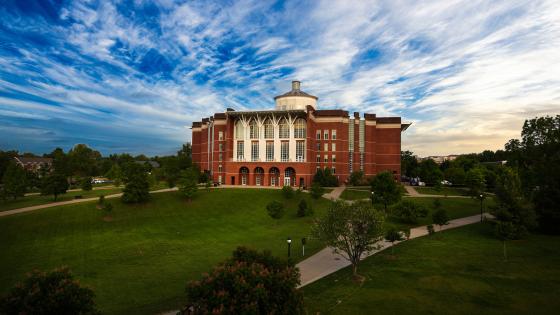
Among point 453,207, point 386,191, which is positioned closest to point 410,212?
point 386,191

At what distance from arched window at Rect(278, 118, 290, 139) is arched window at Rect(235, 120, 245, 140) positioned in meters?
8.11

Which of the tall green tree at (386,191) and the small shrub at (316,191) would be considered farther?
the small shrub at (316,191)

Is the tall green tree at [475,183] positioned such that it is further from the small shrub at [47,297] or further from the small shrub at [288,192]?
the small shrub at [47,297]

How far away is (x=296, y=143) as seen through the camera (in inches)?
2376

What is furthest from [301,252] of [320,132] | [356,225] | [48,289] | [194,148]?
[194,148]

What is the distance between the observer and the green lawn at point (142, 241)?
17.4 m

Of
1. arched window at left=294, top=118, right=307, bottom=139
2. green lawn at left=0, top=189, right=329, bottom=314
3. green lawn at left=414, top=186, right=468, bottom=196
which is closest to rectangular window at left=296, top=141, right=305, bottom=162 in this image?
arched window at left=294, top=118, right=307, bottom=139

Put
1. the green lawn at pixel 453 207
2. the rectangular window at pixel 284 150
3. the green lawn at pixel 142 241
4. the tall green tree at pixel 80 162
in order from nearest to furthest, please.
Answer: the green lawn at pixel 142 241
the green lawn at pixel 453 207
the rectangular window at pixel 284 150
the tall green tree at pixel 80 162

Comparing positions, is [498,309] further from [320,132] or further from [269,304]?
[320,132]

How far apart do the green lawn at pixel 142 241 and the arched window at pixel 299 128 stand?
738 inches

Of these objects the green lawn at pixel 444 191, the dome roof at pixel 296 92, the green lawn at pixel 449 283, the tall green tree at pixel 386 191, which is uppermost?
the dome roof at pixel 296 92

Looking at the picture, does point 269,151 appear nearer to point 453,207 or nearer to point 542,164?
point 453,207

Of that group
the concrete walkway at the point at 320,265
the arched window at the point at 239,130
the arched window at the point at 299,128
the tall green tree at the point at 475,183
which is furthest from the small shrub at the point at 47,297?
→ the arched window at the point at 239,130

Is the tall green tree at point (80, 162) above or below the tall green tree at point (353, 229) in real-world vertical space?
above
